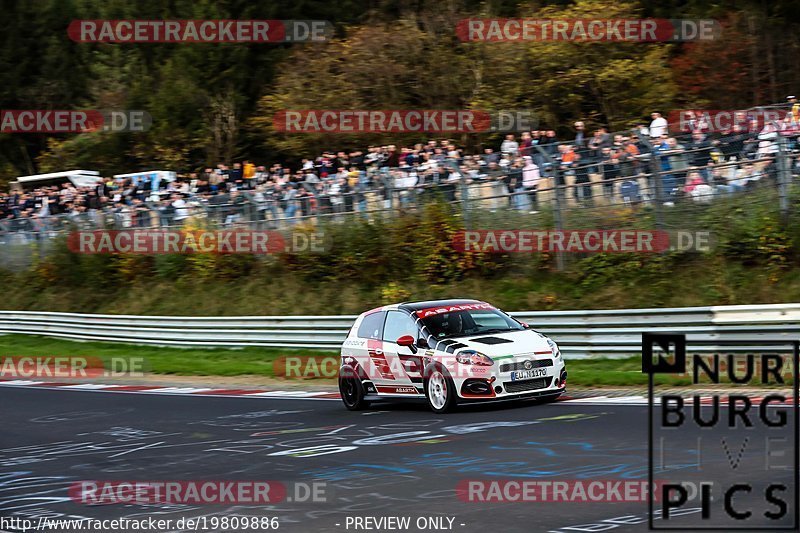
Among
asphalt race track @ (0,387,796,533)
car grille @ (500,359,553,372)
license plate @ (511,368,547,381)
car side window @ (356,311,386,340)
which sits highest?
car side window @ (356,311,386,340)

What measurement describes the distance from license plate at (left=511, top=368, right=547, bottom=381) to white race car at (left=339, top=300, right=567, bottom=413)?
12mm

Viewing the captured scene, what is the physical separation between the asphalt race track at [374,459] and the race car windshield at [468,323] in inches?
40.3

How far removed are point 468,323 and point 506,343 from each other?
100 cm

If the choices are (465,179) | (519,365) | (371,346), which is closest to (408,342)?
A: (371,346)

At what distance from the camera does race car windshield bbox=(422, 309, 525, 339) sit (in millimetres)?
15062

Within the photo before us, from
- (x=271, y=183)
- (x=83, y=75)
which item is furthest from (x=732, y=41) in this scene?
(x=83, y=75)

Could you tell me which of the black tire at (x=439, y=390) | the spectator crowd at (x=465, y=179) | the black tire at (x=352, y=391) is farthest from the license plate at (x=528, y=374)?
the spectator crowd at (x=465, y=179)

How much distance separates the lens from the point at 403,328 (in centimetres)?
1551

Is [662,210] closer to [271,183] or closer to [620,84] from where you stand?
[271,183]

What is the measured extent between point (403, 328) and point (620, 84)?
25029 millimetres

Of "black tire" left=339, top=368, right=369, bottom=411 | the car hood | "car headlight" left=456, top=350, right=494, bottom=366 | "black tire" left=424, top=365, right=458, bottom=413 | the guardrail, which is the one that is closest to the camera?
"car headlight" left=456, top=350, right=494, bottom=366

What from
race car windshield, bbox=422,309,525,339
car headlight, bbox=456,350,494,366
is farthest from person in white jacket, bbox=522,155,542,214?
car headlight, bbox=456,350,494,366

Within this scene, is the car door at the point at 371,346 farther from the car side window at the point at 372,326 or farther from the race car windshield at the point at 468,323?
the race car windshield at the point at 468,323

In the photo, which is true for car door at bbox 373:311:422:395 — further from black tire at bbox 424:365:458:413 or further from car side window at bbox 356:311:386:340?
black tire at bbox 424:365:458:413
